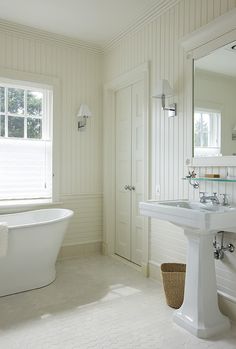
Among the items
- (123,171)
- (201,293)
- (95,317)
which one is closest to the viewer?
(201,293)

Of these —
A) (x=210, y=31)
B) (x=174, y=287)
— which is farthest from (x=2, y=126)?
(x=174, y=287)

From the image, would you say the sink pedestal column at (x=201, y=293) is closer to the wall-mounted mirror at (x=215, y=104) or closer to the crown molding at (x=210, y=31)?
the wall-mounted mirror at (x=215, y=104)

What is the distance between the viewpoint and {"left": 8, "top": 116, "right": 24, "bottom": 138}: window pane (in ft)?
12.5

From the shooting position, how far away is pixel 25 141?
3848 millimetres

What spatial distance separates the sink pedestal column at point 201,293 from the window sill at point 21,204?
2.14m

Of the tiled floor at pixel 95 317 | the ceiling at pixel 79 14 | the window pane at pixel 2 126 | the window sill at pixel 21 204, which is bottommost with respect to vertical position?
the tiled floor at pixel 95 317

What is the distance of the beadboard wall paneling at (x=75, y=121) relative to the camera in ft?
12.7

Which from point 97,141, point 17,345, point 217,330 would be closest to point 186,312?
point 217,330

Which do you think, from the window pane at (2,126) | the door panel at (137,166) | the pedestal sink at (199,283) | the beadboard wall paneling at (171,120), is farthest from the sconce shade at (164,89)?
the window pane at (2,126)

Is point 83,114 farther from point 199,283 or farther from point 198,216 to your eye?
point 199,283

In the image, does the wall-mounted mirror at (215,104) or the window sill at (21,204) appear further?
the window sill at (21,204)

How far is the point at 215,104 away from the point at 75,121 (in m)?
2.10

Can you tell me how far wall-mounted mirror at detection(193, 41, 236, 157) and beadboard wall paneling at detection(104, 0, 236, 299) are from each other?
0.44ft

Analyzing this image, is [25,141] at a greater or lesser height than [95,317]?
greater
